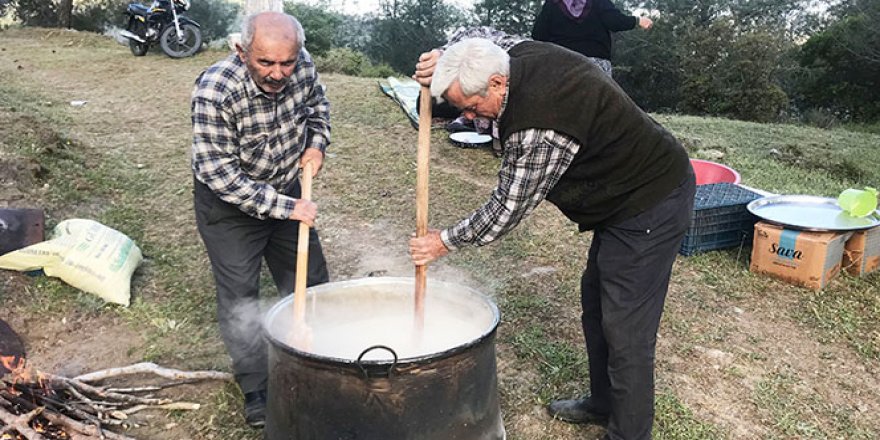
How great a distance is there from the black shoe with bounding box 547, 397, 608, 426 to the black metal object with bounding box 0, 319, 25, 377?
2.26 m

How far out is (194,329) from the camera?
3496 millimetres

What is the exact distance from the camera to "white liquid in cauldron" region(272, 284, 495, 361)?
250 cm

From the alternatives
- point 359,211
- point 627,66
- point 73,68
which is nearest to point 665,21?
point 627,66

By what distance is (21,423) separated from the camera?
2.36 meters

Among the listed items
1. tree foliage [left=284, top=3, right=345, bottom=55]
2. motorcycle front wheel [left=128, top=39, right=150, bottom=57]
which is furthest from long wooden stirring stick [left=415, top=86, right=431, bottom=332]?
tree foliage [left=284, top=3, right=345, bottom=55]

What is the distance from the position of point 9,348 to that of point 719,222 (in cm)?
418

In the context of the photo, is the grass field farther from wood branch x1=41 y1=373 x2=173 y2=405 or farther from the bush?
the bush

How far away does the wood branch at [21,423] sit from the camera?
7.64 ft

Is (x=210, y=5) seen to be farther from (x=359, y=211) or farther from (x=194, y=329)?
(x=194, y=329)

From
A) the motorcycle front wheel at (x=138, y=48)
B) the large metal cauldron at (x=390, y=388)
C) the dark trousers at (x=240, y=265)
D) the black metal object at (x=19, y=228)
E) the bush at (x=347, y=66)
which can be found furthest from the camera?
the bush at (x=347, y=66)

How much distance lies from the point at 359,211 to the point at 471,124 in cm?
244

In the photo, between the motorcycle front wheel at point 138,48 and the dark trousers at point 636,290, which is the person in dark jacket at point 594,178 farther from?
the motorcycle front wheel at point 138,48

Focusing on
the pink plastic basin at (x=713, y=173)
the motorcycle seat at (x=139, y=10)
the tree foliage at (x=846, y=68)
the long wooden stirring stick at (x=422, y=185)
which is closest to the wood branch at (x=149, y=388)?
the long wooden stirring stick at (x=422, y=185)

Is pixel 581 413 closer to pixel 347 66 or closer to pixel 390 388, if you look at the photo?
pixel 390 388
